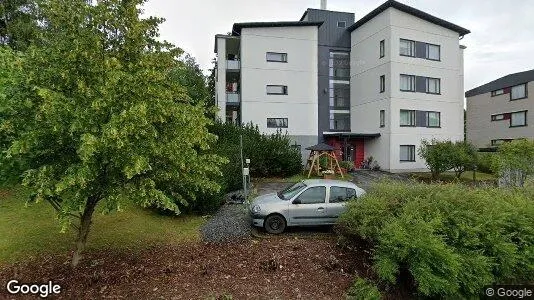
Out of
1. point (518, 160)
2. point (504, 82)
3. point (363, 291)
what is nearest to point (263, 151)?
point (518, 160)

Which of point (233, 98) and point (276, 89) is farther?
point (276, 89)

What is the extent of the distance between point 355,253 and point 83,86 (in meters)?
8.03

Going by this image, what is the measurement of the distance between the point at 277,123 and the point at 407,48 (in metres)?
12.2

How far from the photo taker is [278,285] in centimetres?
Result: 814

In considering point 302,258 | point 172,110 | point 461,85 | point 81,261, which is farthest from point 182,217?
point 461,85

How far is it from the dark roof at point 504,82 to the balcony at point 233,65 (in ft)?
93.1

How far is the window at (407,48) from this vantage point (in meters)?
27.3

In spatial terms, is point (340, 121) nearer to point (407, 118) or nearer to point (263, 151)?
point (407, 118)

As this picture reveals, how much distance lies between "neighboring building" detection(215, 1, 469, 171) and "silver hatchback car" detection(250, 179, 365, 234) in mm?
17029

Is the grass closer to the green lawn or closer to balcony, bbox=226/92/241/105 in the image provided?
balcony, bbox=226/92/241/105

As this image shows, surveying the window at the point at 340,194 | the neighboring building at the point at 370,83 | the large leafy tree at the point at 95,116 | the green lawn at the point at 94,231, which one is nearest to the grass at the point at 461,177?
the neighboring building at the point at 370,83

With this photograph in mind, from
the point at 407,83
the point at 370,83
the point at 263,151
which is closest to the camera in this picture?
the point at 263,151

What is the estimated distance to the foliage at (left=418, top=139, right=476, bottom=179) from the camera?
2289cm

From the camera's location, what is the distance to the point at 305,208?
11.3 metres
